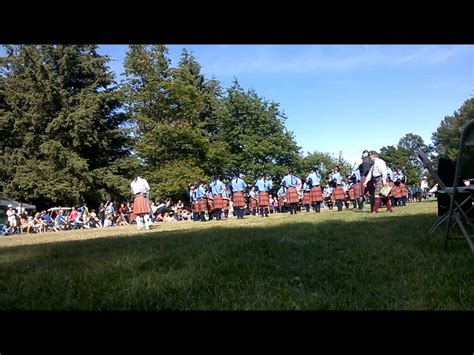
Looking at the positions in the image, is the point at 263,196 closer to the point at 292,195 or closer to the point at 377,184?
the point at 292,195

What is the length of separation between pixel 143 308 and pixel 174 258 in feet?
6.24

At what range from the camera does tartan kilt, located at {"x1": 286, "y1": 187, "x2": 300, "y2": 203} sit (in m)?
21.7

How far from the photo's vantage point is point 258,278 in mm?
3643

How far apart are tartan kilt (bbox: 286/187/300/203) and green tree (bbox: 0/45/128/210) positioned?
16.4 m

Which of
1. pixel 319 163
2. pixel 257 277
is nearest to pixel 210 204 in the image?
pixel 257 277

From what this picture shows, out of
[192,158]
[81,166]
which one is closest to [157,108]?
[192,158]

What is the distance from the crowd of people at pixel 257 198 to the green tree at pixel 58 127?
3.48 m

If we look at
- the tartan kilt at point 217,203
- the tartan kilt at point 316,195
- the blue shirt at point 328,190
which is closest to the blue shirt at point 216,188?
the tartan kilt at point 217,203

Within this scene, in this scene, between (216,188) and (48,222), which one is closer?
(216,188)

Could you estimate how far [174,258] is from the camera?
4.84 metres

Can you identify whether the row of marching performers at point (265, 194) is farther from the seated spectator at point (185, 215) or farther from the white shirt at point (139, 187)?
the white shirt at point (139, 187)

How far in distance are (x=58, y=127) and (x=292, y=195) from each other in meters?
18.6

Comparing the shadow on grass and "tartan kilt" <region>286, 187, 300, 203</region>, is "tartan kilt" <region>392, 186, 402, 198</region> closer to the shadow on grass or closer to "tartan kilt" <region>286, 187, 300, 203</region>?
"tartan kilt" <region>286, 187, 300, 203</region>
